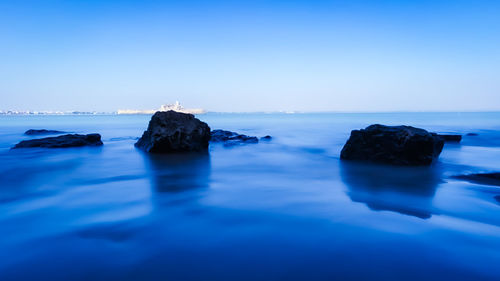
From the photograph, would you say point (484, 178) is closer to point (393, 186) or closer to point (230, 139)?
point (393, 186)

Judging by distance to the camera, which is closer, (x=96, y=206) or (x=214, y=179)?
(x=96, y=206)

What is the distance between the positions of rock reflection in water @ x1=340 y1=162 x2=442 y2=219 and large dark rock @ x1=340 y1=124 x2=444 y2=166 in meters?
0.41

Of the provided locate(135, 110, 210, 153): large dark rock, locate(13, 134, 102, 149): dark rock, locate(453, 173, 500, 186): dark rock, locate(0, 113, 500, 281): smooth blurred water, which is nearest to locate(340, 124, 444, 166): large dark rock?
locate(0, 113, 500, 281): smooth blurred water

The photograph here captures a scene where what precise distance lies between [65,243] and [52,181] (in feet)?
12.2

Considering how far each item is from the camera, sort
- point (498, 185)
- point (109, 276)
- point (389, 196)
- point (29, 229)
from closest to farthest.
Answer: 1. point (109, 276)
2. point (29, 229)
3. point (389, 196)
4. point (498, 185)

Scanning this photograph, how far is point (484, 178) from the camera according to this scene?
5.52 meters

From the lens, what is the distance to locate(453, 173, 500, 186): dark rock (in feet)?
17.3

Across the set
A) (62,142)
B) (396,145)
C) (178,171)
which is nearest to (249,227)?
(178,171)

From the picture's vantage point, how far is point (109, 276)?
2.08 meters

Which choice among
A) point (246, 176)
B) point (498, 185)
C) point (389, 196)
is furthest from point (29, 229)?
point (498, 185)

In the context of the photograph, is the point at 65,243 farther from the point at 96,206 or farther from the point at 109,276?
the point at 96,206

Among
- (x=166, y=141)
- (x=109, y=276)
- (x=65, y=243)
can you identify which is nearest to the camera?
(x=109, y=276)

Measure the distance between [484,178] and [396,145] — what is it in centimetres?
196

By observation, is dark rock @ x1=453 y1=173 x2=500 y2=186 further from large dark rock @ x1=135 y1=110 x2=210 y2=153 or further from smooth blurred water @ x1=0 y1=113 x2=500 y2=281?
large dark rock @ x1=135 y1=110 x2=210 y2=153
